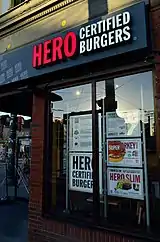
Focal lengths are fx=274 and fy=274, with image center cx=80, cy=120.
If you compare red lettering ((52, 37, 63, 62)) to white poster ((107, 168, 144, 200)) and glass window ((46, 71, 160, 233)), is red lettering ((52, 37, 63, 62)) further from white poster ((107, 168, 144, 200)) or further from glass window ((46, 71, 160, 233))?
white poster ((107, 168, 144, 200))

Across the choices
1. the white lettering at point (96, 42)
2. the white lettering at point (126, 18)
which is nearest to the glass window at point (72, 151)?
the white lettering at point (96, 42)

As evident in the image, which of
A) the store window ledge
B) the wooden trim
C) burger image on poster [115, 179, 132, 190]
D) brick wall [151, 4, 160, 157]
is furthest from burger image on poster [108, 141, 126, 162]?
the wooden trim

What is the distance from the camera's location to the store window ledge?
378 cm

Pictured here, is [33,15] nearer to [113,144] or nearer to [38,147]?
[38,147]

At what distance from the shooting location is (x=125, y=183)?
430cm

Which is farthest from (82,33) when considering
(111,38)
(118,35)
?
(118,35)

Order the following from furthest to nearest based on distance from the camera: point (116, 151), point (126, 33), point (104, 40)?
point (116, 151) → point (104, 40) → point (126, 33)

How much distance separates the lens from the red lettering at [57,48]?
16.1 ft

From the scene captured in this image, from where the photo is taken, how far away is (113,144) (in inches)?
179

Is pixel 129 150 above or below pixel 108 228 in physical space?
above

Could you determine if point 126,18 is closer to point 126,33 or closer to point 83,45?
point 126,33

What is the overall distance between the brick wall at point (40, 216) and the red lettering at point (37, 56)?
617 millimetres

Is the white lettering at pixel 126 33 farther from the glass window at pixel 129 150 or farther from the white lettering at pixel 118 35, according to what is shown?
the glass window at pixel 129 150

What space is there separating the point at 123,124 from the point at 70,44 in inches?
66.2
